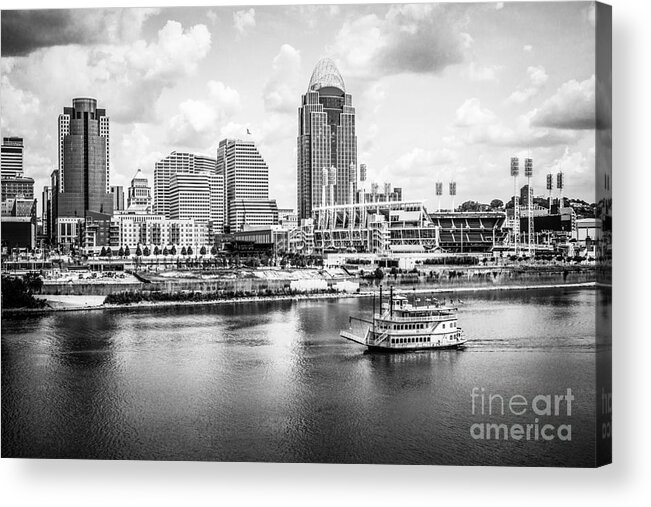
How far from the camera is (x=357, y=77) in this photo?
256 inches

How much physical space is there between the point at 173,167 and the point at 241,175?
64cm

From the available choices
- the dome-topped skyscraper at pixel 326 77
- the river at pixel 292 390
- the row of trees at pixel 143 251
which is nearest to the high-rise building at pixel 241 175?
the row of trees at pixel 143 251

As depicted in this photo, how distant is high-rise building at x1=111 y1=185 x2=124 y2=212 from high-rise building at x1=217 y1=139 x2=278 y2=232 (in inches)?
37.1

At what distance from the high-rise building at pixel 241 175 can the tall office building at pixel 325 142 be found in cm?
35

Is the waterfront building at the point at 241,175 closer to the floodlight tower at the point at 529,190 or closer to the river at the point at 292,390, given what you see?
the river at the point at 292,390

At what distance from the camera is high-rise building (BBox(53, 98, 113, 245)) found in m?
6.68

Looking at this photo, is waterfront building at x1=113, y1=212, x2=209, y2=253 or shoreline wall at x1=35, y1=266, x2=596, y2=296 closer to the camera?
shoreline wall at x1=35, y1=266, x2=596, y2=296

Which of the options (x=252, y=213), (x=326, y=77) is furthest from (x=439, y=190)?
(x=252, y=213)

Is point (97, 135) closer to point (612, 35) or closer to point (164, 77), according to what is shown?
point (164, 77)

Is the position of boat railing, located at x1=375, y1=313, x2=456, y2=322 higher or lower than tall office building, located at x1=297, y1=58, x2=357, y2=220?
lower

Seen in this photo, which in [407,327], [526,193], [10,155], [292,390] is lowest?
[292,390]

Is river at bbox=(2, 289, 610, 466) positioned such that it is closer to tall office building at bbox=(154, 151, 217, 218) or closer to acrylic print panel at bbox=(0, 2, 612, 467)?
acrylic print panel at bbox=(0, 2, 612, 467)

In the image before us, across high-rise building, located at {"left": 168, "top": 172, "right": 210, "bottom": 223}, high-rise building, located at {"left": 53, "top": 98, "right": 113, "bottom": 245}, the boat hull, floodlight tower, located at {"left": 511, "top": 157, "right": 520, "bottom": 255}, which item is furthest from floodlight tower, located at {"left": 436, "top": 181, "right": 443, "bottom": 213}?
high-rise building, located at {"left": 53, "top": 98, "right": 113, "bottom": 245}

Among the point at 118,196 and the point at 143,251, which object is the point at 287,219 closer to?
the point at 143,251
